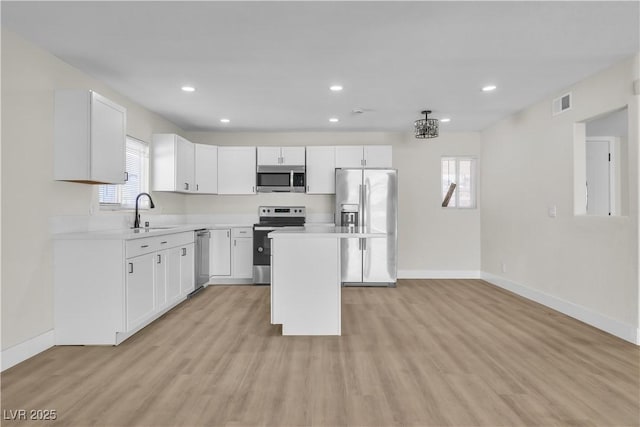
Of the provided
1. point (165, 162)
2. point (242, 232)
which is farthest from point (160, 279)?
point (242, 232)

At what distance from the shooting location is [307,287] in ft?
10.9

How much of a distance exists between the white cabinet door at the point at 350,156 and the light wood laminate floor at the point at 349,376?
2.72 m

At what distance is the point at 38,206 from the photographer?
2.87 metres

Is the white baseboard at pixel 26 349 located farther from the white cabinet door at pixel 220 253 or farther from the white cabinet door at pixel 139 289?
the white cabinet door at pixel 220 253

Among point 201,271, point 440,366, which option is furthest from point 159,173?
point 440,366

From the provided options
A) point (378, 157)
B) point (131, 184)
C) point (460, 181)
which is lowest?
point (131, 184)

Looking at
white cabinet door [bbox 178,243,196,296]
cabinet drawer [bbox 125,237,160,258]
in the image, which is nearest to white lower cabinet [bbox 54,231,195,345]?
cabinet drawer [bbox 125,237,160,258]

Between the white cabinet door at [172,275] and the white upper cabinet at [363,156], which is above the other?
the white upper cabinet at [363,156]

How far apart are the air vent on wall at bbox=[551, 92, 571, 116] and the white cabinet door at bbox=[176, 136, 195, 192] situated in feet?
15.5

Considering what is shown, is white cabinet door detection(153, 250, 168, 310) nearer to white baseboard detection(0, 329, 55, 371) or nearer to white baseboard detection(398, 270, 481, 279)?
white baseboard detection(0, 329, 55, 371)

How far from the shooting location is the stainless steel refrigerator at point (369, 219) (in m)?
5.50

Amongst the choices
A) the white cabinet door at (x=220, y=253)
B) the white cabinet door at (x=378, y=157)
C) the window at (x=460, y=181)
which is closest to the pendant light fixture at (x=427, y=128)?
the white cabinet door at (x=378, y=157)

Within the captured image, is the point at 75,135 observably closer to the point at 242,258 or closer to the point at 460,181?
the point at 242,258

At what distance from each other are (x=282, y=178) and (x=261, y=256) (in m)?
1.28
